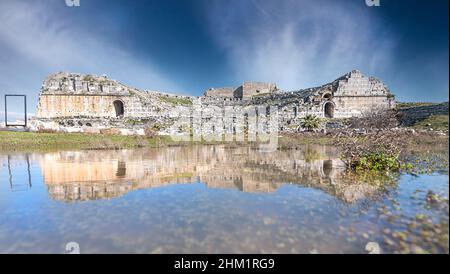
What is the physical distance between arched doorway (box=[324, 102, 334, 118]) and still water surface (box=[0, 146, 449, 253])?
3418cm

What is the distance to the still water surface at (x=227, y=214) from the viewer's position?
159 inches

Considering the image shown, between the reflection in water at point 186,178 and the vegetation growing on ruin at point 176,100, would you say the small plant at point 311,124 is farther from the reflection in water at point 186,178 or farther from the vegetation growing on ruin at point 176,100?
the vegetation growing on ruin at point 176,100

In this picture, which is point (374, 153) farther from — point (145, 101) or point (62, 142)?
point (145, 101)

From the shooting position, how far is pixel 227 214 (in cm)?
544

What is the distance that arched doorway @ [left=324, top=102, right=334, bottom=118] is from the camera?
1578 inches

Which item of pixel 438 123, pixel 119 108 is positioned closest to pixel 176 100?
pixel 119 108

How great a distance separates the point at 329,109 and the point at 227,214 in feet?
133

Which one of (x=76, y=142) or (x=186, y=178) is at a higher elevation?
(x=76, y=142)

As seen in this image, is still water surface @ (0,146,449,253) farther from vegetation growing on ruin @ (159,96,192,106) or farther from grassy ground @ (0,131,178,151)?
vegetation growing on ruin @ (159,96,192,106)

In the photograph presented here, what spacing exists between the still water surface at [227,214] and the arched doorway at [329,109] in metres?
34.2
